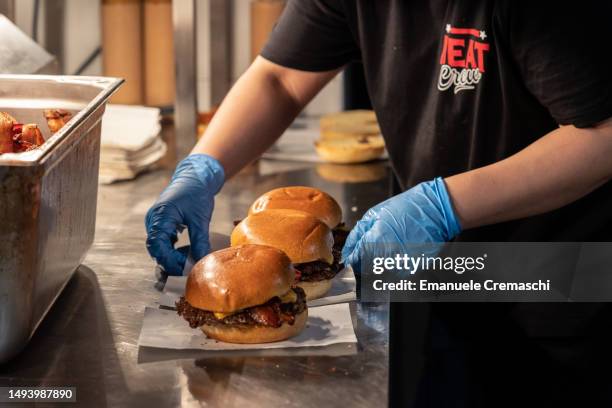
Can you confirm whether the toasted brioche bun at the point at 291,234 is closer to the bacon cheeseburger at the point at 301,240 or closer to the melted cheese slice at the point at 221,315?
the bacon cheeseburger at the point at 301,240

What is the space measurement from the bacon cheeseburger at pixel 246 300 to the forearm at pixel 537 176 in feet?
1.76

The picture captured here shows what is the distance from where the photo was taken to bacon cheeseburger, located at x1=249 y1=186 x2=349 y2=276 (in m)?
2.09

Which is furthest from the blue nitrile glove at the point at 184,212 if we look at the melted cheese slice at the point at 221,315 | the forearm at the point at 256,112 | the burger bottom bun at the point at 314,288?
the melted cheese slice at the point at 221,315

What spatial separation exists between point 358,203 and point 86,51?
1756mm

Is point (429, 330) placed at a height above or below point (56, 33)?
below

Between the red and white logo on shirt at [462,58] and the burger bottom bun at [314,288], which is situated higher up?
the red and white logo on shirt at [462,58]

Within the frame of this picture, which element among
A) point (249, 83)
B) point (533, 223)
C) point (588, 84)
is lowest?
point (533, 223)

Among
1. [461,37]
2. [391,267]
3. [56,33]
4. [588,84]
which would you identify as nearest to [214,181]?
[391,267]

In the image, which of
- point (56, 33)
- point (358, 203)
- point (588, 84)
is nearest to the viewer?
point (588, 84)

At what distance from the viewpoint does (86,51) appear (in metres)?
3.89

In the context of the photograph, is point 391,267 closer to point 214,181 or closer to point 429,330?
point 429,330

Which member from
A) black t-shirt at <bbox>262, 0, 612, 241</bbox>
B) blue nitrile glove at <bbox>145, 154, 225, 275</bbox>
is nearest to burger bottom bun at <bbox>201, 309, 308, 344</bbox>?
blue nitrile glove at <bbox>145, 154, 225, 275</bbox>

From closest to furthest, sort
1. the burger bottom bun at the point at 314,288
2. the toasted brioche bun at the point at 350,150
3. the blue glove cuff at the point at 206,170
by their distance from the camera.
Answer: the burger bottom bun at the point at 314,288, the blue glove cuff at the point at 206,170, the toasted brioche bun at the point at 350,150

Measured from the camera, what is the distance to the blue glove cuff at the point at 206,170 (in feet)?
7.27
